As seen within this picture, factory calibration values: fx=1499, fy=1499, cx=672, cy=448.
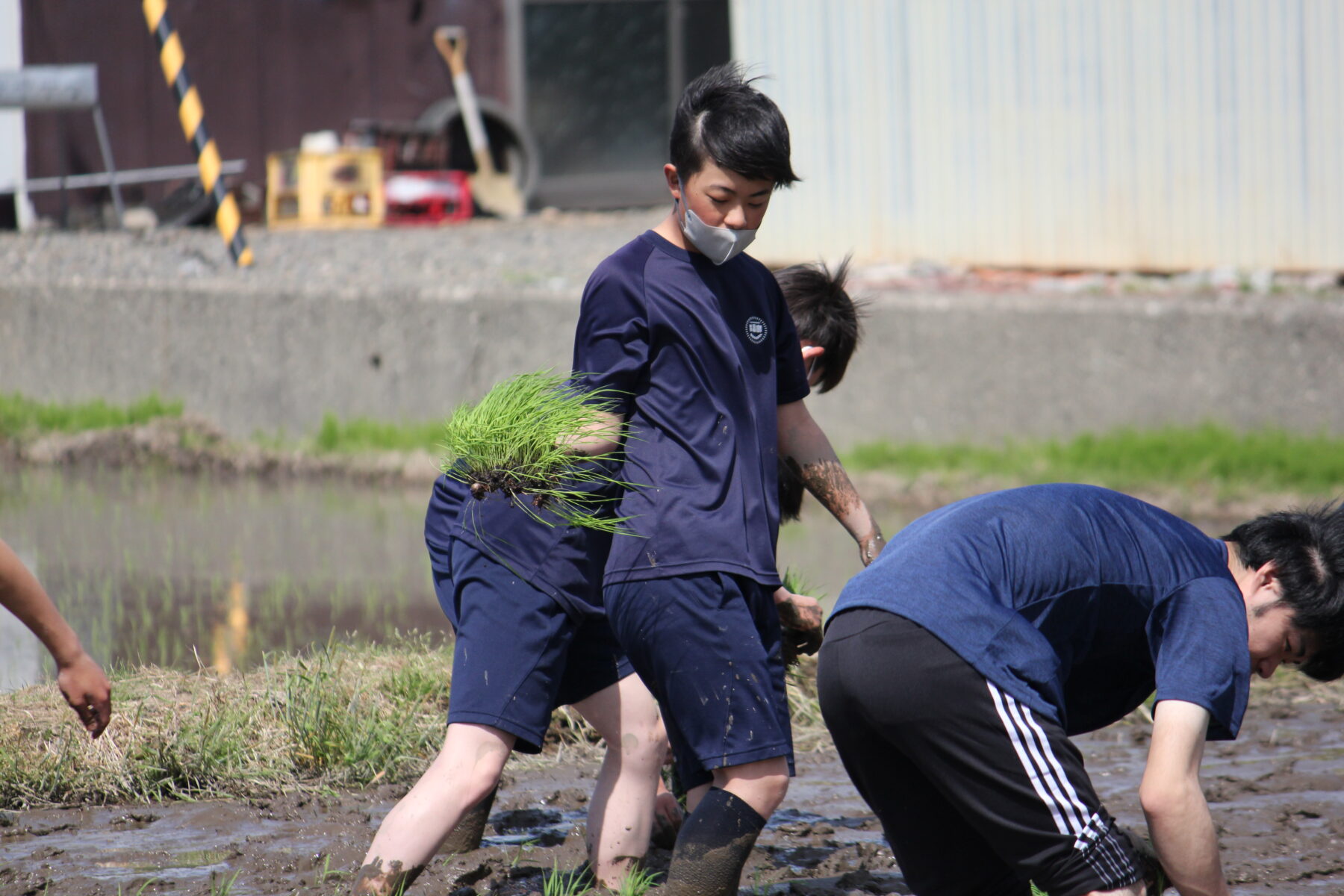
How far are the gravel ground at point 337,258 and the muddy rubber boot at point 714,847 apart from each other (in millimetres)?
5741

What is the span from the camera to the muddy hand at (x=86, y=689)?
2754 mm

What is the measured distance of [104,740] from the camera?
12.5 feet

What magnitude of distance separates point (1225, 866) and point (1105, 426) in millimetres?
4338

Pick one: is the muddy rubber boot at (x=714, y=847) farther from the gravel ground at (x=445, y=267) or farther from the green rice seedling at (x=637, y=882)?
the gravel ground at (x=445, y=267)

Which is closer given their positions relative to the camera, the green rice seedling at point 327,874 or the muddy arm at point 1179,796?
the muddy arm at point 1179,796

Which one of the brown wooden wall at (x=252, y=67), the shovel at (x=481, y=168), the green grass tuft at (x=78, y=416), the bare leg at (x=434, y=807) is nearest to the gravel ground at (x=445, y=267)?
the shovel at (x=481, y=168)

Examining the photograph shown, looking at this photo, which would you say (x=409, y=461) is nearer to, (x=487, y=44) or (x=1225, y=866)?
(x=1225, y=866)

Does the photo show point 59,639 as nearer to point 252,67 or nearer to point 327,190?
point 327,190

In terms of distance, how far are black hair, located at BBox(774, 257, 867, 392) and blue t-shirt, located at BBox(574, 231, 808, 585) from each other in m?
0.55

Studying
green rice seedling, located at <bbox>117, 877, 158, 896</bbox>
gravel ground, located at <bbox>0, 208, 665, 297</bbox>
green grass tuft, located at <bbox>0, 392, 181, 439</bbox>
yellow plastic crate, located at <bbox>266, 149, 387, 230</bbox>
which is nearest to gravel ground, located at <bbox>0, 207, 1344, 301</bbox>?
gravel ground, located at <bbox>0, 208, 665, 297</bbox>

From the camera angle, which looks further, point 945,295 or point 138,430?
point 138,430

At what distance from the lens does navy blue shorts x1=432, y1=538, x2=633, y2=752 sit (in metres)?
2.90

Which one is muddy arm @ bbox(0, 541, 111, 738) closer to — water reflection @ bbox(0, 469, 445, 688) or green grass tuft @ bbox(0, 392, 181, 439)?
water reflection @ bbox(0, 469, 445, 688)

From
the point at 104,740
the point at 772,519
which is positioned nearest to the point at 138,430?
the point at 104,740
